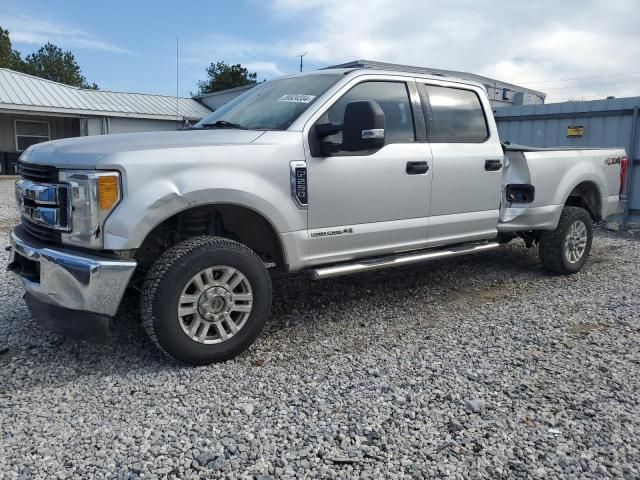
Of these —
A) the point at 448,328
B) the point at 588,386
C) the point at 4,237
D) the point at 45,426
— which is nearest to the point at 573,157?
the point at 448,328

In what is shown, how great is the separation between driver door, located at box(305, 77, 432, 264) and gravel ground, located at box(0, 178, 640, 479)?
0.71 metres

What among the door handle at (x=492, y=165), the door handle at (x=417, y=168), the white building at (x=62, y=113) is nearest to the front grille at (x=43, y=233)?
the door handle at (x=417, y=168)

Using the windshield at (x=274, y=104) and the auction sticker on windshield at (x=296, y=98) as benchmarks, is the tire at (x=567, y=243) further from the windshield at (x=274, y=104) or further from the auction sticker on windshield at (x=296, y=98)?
the auction sticker on windshield at (x=296, y=98)

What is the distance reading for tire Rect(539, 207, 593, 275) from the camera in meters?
5.92

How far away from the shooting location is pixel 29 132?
2120cm

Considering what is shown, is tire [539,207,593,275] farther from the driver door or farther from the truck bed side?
the driver door

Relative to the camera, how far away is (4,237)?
8.22m

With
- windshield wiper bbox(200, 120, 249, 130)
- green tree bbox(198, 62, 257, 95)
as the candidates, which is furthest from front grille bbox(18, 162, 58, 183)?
green tree bbox(198, 62, 257, 95)

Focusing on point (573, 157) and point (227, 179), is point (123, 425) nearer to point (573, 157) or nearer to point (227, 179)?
point (227, 179)

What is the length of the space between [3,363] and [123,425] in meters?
1.31

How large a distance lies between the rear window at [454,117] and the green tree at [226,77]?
39.2 metres

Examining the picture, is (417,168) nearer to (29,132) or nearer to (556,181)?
(556,181)

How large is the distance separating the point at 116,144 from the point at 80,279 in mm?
874

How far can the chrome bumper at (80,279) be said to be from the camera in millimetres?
3109
